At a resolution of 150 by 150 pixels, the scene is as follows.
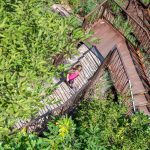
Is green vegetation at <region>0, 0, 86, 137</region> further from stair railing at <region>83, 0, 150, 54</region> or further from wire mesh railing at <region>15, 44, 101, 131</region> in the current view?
stair railing at <region>83, 0, 150, 54</region>

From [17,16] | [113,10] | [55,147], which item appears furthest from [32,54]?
[113,10]

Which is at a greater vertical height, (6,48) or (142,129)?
(6,48)

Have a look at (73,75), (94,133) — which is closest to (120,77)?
(73,75)

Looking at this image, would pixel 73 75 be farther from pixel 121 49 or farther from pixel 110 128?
pixel 110 128

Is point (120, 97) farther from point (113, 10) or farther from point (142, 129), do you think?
point (113, 10)

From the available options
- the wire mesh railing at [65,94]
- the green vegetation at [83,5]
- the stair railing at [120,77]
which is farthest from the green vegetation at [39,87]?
→ the green vegetation at [83,5]

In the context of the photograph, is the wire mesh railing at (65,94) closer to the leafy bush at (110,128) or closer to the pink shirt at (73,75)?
the pink shirt at (73,75)
